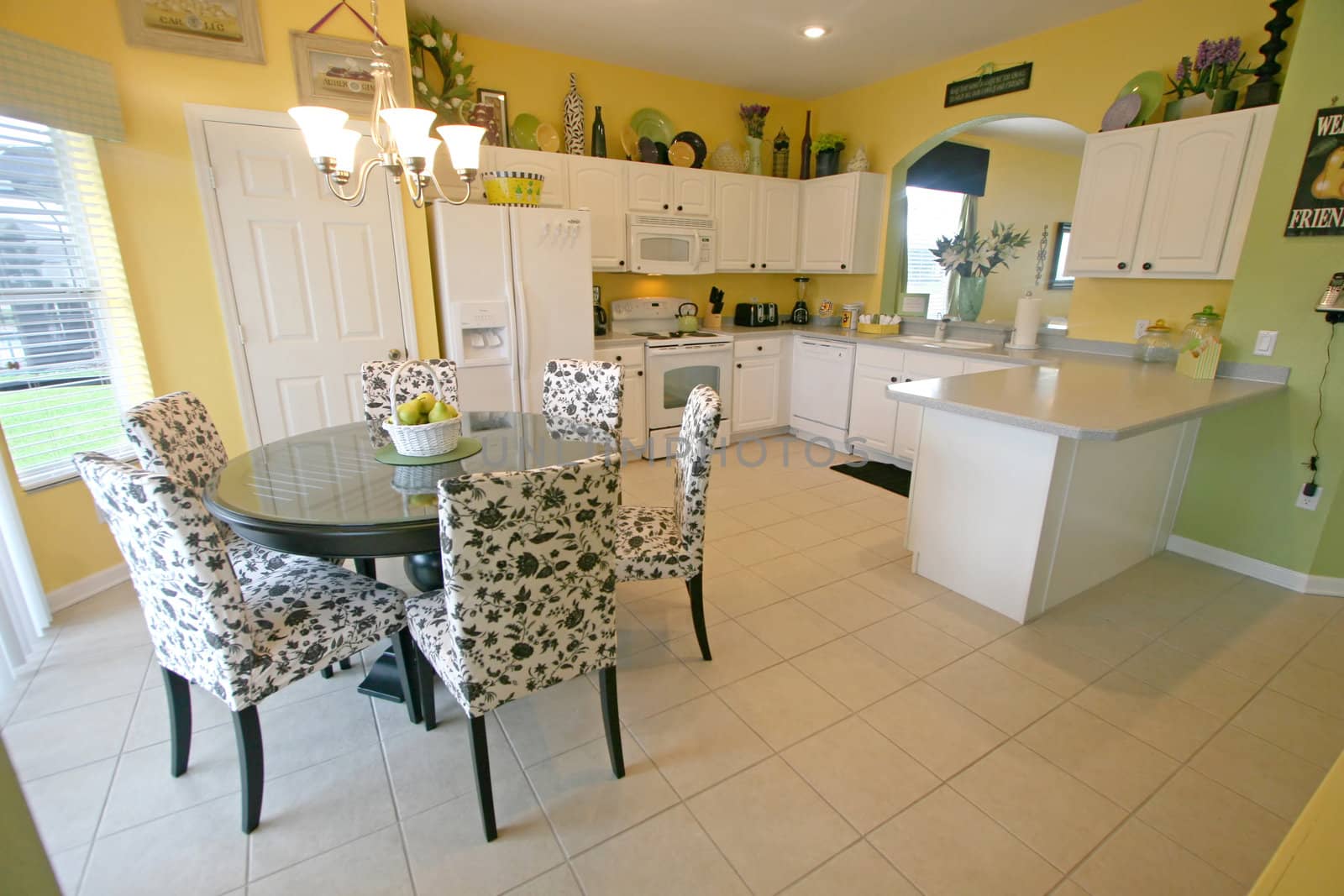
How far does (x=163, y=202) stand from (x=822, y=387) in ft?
13.0

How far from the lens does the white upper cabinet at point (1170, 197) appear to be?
2656mm

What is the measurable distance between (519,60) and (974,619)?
13.5 ft

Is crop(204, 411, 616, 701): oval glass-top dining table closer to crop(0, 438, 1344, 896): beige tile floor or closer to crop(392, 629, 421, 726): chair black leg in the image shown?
crop(392, 629, 421, 726): chair black leg

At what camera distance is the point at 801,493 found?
Result: 12.5 feet

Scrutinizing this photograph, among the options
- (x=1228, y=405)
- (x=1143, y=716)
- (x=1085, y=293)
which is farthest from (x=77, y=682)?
(x=1085, y=293)

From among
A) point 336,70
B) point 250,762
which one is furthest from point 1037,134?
point 250,762

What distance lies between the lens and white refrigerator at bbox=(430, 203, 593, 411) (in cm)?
328

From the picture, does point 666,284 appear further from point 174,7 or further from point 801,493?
point 174,7

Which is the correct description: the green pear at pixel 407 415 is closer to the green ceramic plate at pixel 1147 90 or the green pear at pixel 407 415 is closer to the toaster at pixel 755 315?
the toaster at pixel 755 315

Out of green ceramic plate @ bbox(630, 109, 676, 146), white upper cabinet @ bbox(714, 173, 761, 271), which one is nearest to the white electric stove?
white upper cabinet @ bbox(714, 173, 761, 271)

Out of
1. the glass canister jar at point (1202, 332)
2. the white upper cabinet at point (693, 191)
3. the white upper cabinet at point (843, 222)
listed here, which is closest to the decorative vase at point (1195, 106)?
the glass canister jar at point (1202, 332)

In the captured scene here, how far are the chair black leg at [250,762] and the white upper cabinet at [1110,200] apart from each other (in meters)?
3.94

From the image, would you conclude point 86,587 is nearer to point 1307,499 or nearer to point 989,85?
point 1307,499

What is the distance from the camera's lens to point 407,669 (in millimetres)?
1850
